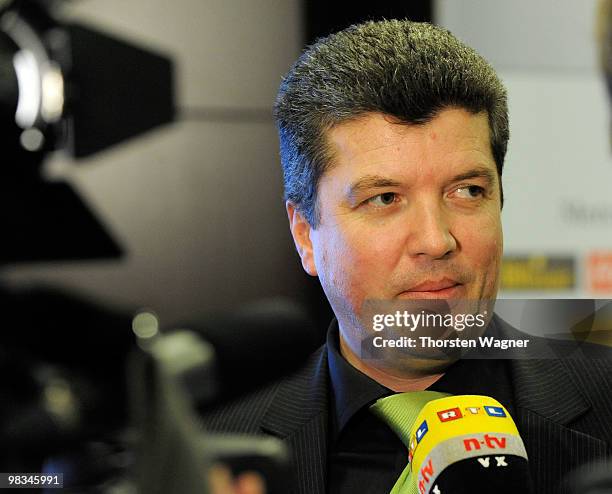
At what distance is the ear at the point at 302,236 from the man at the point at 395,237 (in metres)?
0.01

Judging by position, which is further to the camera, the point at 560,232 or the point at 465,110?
the point at 560,232

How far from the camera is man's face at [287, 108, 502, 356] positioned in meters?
0.90

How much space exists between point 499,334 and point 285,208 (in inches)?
12.0

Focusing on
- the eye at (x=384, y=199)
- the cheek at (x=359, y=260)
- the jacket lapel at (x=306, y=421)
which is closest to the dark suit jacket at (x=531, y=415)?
the jacket lapel at (x=306, y=421)

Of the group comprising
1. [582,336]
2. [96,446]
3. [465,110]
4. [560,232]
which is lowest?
[96,446]

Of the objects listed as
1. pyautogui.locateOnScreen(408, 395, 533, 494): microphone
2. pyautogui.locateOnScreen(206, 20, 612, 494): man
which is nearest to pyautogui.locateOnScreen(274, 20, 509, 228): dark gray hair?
pyautogui.locateOnScreen(206, 20, 612, 494): man

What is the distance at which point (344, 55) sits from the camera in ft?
2.99

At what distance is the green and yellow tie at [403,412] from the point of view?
3.00 feet

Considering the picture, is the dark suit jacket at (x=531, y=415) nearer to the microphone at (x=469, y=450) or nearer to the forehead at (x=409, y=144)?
the microphone at (x=469, y=450)

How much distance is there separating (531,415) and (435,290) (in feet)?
0.60

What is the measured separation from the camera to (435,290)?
0.92 meters

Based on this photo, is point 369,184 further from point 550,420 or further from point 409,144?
point 550,420

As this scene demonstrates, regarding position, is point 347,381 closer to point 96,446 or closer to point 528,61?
point 96,446

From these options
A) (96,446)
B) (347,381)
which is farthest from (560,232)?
(96,446)
